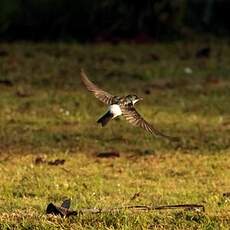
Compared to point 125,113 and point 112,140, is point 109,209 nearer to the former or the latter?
point 125,113

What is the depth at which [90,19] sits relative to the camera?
→ 14.8m

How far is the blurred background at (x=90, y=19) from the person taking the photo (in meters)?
14.7

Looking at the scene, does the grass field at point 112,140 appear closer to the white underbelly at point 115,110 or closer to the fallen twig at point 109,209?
the fallen twig at point 109,209

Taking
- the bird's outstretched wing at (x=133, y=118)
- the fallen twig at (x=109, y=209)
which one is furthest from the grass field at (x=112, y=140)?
the bird's outstretched wing at (x=133, y=118)

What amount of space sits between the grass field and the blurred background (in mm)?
1146

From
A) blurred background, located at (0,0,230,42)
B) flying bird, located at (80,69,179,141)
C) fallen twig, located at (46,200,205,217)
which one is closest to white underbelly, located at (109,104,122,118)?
flying bird, located at (80,69,179,141)

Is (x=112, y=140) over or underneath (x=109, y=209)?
underneath

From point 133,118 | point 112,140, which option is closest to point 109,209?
point 133,118

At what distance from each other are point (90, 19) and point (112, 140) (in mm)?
6868

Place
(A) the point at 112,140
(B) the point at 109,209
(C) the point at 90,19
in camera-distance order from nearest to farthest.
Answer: (B) the point at 109,209 < (A) the point at 112,140 < (C) the point at 90,19

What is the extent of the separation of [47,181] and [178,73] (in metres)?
5.61

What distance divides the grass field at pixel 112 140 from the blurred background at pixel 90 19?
1.15 meters

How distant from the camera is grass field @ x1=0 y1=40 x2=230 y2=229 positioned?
5.64 m

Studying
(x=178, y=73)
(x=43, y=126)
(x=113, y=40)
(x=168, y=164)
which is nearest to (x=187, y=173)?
(x=168, y=164)
